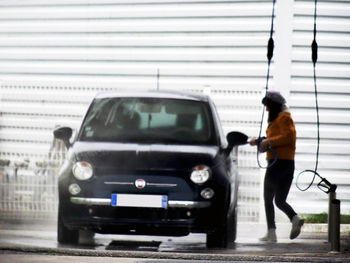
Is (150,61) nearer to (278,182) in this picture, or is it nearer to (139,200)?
(278,182)

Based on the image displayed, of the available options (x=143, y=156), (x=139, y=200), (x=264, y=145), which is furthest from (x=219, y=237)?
(x=264, y=145)

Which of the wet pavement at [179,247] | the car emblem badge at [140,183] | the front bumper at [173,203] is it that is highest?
the car emblem badge at [140,183]

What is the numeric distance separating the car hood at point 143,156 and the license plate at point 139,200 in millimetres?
255

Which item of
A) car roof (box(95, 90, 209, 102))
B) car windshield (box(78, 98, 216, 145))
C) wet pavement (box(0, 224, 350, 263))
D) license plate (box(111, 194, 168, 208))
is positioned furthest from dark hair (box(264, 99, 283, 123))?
license plate (box(111, 194, 168, 208))

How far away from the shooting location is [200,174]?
9891mm

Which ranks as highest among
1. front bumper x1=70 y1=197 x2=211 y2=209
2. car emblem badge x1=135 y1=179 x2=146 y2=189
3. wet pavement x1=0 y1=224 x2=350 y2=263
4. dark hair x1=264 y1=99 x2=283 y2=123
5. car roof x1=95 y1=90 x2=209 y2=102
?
car roof x1=95 y1=90 x2=209 y2=102

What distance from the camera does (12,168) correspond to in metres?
14.3

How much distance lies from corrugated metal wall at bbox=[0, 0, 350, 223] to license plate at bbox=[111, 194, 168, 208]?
4393 millimetres

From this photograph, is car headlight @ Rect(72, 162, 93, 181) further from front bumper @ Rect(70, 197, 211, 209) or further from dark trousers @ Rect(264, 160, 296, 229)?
dark trousers @ Rect(264, 160, 296, 229)

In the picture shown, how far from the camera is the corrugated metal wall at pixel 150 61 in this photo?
47.6 ft

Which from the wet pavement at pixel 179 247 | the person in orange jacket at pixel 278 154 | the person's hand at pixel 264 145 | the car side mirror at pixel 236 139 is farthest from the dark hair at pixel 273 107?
the wet pavement at pixel 179 247

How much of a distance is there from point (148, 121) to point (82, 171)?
1.10 meters

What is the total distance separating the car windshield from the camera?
10.5m

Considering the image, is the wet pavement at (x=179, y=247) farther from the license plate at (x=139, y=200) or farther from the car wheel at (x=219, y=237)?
the license plate at (x=139, y=200)
